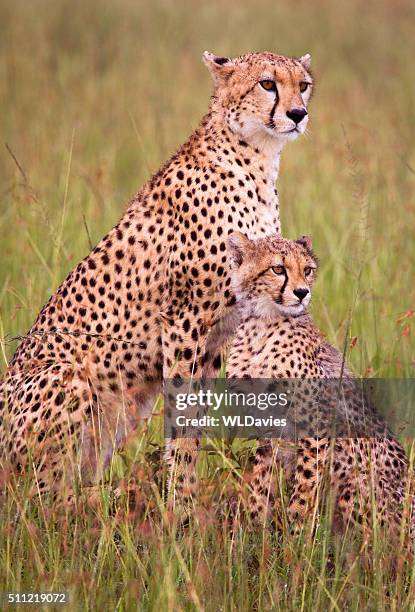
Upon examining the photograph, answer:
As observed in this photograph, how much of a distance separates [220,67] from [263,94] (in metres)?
0.26

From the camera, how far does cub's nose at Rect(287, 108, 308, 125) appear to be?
4008 millimetres

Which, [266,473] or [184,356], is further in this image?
[184,356]

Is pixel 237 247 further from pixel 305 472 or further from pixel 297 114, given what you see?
pixel 305 472

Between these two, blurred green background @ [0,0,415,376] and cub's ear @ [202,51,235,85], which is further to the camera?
blurred green background @ [0,0,415,376]

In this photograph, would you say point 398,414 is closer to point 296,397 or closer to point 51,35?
point 296,397

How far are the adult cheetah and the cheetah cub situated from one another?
0.50ft

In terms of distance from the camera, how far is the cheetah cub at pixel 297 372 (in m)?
3.84

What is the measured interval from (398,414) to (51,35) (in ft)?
22.8

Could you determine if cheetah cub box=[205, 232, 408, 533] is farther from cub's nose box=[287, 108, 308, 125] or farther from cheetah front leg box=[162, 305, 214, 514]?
cub's nose box=[287, 108, 308, 125]

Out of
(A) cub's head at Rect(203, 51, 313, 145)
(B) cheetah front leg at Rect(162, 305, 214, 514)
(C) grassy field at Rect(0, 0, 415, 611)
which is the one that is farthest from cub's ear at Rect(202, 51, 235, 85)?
(B) cheetah front leg at Rect(162, 305, 214, 514)

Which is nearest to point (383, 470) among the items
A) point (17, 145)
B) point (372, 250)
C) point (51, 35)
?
point (372, 250)

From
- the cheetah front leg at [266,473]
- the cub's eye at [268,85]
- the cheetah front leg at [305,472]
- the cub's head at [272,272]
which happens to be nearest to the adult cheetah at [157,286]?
the cub's eye at [268,85]

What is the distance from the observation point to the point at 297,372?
403cm

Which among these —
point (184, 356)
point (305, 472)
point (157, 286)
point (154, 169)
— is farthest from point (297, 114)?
point (154, 169)
